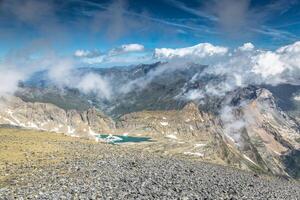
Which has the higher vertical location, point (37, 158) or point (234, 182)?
point (37, 158)

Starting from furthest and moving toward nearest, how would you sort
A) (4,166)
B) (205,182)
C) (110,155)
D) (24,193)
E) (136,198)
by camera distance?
(110,155) < (205,182) < (4,166) < (136,198) < (24,193)

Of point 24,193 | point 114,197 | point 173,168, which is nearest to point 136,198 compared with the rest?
point 114,197

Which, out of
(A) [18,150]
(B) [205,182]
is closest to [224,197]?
(B) [205,182]

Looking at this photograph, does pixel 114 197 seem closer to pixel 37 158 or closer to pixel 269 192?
pixel 37 158

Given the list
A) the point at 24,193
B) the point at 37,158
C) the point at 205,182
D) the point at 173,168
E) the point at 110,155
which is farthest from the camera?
the point at 110,155

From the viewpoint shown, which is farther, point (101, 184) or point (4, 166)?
point (4, 166)

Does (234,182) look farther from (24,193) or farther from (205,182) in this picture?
(24,193)
